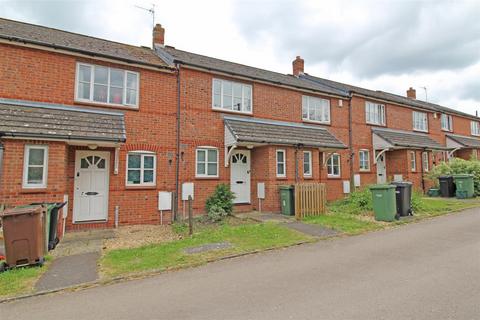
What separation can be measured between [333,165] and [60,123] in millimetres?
12732

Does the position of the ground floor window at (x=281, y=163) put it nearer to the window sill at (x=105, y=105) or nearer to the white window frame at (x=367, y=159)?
the window sill at (x=105, y=105)

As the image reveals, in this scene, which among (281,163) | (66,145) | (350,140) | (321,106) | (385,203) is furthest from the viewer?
(350,140)

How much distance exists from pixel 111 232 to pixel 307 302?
705 centimetres

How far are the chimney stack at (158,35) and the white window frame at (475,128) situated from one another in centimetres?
2853

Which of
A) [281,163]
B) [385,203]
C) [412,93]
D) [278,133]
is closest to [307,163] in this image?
[281,163]

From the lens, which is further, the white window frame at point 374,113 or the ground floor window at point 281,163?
the white window frame at point 374,113

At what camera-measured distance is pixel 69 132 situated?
27.5 ft

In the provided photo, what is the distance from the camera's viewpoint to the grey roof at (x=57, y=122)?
7898 millimetres

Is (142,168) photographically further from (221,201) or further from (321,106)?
(321,106)

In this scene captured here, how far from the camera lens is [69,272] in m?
5.36

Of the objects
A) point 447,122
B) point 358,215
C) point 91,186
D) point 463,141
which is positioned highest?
point 447,122

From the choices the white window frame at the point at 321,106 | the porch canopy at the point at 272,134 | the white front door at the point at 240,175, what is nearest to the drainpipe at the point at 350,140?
the white window frame at the point at 321,106

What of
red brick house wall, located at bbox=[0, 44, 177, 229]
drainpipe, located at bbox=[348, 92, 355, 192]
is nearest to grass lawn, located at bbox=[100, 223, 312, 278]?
red brick house wall, located at bbox=[0, 44, 177, 229]

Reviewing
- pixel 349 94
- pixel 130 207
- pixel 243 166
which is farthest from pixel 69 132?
pixel 349 94
